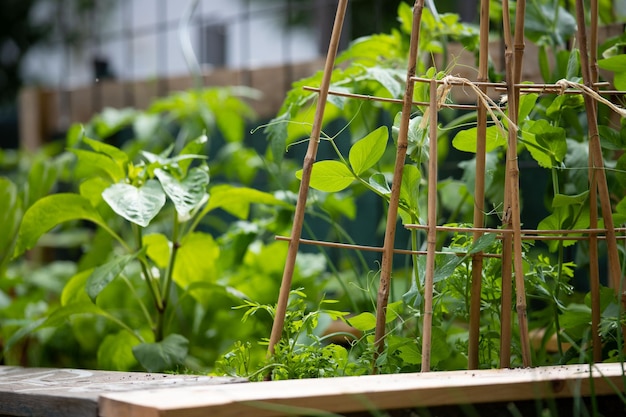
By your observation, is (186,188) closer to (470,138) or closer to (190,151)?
(190,151)

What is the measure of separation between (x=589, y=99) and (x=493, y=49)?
840mm

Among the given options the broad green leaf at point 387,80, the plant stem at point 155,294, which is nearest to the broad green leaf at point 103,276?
the plant stem at point 155,294

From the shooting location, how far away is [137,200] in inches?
57.2

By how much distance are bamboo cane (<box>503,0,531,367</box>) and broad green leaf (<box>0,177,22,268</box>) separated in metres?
1.34

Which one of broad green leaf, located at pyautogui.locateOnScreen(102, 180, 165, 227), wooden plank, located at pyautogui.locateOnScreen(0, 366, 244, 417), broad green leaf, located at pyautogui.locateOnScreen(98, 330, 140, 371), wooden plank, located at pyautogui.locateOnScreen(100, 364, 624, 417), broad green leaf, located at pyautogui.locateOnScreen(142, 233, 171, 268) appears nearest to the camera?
wooden plank, located at pyautogui.locateOnScreen(100, 364, 624, 417)

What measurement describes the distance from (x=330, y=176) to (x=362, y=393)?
0.43m

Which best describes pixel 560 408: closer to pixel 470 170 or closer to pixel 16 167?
pixel 470 170

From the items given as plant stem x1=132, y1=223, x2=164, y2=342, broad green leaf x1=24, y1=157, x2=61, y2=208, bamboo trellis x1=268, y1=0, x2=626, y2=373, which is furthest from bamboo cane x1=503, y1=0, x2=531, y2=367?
broad green leaf x1=24, y1=157, x2=61, y2=208

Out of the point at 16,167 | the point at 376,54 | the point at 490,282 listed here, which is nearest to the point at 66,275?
the point at 16,167

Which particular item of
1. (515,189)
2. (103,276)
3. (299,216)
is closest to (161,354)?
(103,276)

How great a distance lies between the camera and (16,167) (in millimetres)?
3857

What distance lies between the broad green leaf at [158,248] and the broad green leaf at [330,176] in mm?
722

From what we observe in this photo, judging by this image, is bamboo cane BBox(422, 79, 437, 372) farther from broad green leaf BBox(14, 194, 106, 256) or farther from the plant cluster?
broad green leaf BBox(14, 194, 106, 256)

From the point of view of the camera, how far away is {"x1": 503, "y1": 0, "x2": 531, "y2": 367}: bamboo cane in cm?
111
